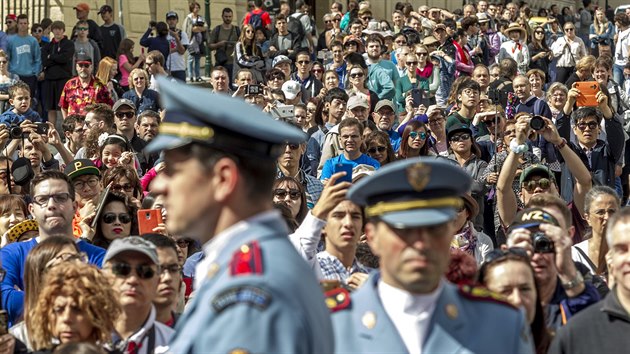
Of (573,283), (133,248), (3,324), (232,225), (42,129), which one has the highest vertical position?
(232,225)

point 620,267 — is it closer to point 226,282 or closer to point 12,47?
point 226,282

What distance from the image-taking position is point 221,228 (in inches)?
141

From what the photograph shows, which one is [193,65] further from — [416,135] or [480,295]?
[480,295]

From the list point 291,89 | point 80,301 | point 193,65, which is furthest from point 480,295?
point 193,65

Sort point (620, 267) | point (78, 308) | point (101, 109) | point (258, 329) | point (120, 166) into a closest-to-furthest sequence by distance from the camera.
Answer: point (258, 329) < point (620, 267) < point (78, 308) < point (120, 166) < point (101, 109)

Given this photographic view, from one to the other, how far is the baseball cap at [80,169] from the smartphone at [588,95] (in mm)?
Answer: 6636

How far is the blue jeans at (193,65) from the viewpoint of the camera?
968 inches

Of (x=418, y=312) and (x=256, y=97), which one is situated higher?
(x=418, y=312)

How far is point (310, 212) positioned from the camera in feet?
23.8

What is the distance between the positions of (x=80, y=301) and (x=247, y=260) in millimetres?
2743

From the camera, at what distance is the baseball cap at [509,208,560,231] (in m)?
6.76

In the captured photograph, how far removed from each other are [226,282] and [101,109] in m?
10.2

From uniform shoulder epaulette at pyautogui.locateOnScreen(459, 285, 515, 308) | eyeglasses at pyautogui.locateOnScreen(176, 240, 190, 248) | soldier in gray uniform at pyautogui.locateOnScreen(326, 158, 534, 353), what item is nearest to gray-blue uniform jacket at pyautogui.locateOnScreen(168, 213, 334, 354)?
soldier in gray uniform at pyautogui.locateOnScreen(326, 158, 534, 353)

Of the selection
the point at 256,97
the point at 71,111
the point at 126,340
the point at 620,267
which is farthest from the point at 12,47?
the point at 620,267
